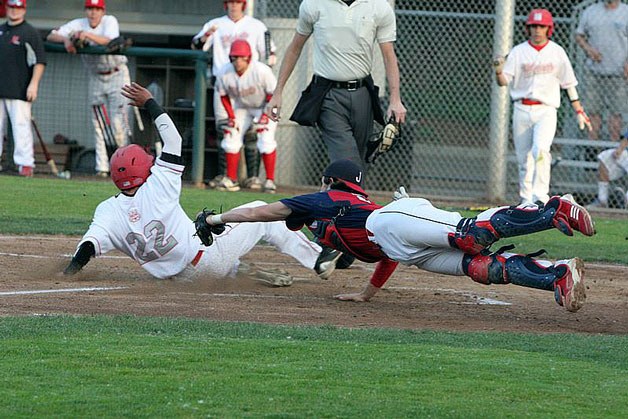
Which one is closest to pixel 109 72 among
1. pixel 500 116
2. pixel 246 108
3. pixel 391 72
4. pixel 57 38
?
pixel 57 38

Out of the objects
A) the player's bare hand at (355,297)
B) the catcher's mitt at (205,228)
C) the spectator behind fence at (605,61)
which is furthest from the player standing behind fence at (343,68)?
Result: the spectator behind fence at (605,61)

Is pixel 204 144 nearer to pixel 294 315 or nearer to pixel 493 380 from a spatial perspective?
pixel 294 315

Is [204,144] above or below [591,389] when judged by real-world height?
below

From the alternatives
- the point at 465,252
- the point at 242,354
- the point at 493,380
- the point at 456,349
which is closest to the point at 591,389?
the point at 493,380

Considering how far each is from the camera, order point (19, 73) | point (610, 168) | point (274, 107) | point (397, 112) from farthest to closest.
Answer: point (19, 73), point (610, 168), point (274, 107), point (397, 112)

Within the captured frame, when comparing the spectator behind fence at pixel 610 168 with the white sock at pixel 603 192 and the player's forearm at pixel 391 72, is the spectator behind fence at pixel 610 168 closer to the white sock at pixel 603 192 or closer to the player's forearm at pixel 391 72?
the white sock at pixel 603 192

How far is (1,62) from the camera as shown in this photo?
1644cm

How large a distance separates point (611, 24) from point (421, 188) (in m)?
3.46

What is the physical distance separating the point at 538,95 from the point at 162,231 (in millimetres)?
7758

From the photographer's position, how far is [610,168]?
15.4 m

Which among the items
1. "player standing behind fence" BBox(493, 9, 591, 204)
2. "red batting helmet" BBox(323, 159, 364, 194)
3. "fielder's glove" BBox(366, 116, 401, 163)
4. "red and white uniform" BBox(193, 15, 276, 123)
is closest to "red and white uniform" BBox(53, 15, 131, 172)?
"red and white uniform" BBox(193, 15, 276, 123)

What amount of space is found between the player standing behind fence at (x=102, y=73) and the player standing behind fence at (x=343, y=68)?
26.4 feet

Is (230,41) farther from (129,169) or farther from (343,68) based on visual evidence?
(129,169)

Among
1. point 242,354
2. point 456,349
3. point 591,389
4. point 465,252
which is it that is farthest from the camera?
point 465,252
